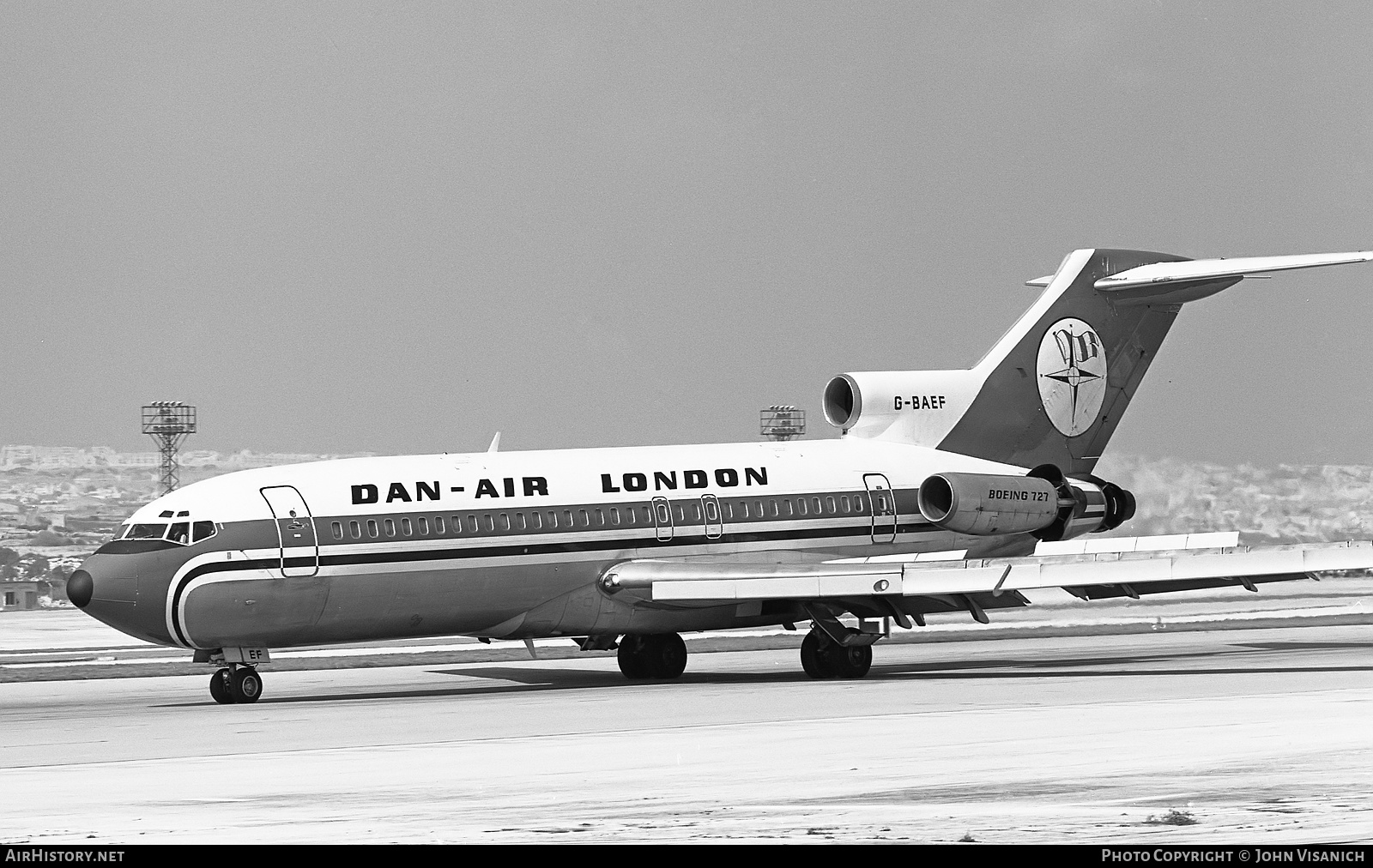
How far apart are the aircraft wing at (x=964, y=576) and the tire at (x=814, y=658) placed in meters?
1.09

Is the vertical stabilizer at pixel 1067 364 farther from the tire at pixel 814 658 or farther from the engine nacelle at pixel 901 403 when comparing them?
the tire at pixel 814 658

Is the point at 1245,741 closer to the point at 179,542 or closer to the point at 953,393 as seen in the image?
the point at 179,542

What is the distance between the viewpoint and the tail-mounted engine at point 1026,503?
35.8 m

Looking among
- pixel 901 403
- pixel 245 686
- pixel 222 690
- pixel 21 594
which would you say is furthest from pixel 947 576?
pixel 21 594

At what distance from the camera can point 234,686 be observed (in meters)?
29.7

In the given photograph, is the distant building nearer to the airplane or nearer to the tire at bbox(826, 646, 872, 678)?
the airplane

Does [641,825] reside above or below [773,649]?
below

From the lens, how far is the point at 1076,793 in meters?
16.0

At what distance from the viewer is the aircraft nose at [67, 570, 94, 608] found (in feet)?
94.8

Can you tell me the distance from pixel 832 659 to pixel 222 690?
9916 millimetres

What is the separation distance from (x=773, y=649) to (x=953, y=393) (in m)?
8.77

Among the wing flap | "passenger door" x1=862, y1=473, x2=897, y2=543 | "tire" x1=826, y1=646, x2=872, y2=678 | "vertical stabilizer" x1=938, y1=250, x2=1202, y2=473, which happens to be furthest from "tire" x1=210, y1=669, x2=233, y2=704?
"vertical stabilizer" x1=938, y1=250, x2=1202, y2=473

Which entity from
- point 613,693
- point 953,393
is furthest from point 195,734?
point 953,393
